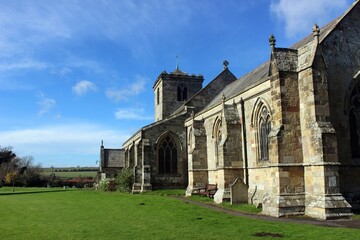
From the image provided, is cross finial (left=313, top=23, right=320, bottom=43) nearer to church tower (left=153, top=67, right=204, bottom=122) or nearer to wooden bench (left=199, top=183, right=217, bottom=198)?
wooden bench (left=199, top=183, right=217, bottom=198)

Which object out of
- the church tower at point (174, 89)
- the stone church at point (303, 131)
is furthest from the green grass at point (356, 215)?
the church tower at point (174, 89)

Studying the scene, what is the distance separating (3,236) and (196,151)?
18.5 meters

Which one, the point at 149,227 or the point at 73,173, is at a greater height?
the point at 73,173

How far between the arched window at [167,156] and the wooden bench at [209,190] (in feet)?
18.0

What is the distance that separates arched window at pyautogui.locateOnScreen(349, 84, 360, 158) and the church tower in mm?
27979

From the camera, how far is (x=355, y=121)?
56.6 ft

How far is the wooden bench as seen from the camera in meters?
25.0

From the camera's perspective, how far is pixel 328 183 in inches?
573

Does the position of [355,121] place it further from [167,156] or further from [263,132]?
[167,156]

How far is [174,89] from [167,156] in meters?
13.9

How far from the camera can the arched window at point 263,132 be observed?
20.1 metres

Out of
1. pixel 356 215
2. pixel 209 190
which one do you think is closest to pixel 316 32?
pixel 356 215

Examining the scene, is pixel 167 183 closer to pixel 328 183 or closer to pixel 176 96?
pixel 176 96

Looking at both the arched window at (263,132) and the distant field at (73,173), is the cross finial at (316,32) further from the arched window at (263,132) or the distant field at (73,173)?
the distant field at (73,173)
